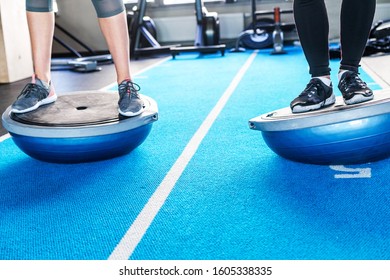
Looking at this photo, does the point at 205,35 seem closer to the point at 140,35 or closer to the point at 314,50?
the point at 140,35

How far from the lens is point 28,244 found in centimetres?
125

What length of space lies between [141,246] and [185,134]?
112 cm

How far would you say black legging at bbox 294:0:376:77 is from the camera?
65.7 inches

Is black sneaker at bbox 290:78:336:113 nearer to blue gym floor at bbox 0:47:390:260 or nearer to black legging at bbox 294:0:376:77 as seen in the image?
black legging at bbox 294:0:376:77

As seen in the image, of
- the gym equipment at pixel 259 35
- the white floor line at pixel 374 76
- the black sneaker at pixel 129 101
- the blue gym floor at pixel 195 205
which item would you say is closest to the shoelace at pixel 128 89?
the black sneaker at pixel 129 101

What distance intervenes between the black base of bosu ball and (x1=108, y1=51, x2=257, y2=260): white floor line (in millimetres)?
209

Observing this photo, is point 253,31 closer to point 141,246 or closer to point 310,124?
point 310,124

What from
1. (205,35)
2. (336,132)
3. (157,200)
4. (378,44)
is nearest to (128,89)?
(157,200)

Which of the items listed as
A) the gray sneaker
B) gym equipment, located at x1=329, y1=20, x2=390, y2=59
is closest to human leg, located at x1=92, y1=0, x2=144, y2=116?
the gray sneaker

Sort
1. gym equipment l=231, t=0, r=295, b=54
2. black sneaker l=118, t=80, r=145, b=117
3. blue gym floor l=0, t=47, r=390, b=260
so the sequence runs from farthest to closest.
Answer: gym equipment l=231, t=0, r=295, b=54 → black sneaker l=118, t=80, r=145, b=117 → blue gym floor l=0, t=47, r=390, b=260

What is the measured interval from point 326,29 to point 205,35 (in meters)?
4.57

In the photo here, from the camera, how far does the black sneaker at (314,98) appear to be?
1.69m

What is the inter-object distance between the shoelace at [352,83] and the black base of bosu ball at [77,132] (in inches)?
27.8

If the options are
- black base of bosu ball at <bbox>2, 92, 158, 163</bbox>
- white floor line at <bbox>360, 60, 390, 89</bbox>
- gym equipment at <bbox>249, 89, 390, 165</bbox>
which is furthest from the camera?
white floor line at <bbox>360, 60, 390, 89</bbox>
